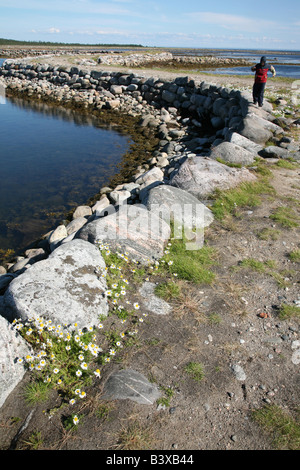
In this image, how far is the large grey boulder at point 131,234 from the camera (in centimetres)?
531

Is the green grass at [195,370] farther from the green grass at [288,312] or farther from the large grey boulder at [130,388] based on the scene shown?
the green grass at [288,312]

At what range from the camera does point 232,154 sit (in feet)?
30.6

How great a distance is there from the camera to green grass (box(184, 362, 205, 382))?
11.7 feet

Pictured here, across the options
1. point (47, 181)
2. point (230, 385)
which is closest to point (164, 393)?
point (230, 385)

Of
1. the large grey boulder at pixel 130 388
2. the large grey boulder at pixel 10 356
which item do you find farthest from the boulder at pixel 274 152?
the large grey boulder at pixel 10 356

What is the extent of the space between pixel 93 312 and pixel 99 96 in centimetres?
2245

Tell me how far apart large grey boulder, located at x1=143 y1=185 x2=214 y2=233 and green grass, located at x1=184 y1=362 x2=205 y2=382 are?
3.07 m

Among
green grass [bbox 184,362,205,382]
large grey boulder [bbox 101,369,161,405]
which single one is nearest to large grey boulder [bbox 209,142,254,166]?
green grass [bbox 184,362,205,382]

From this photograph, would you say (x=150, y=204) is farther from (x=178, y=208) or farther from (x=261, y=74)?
(x=261, y=74)

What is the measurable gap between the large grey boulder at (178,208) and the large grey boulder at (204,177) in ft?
2.11

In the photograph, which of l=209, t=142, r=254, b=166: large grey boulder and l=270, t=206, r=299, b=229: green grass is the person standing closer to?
l=209, t=142, r=254, b=166: large grey boulder

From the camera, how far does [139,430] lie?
299 centimetres

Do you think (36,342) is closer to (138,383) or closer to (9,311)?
(9,311)

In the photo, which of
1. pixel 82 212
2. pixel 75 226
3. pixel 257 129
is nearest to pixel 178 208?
pixel 75 226
